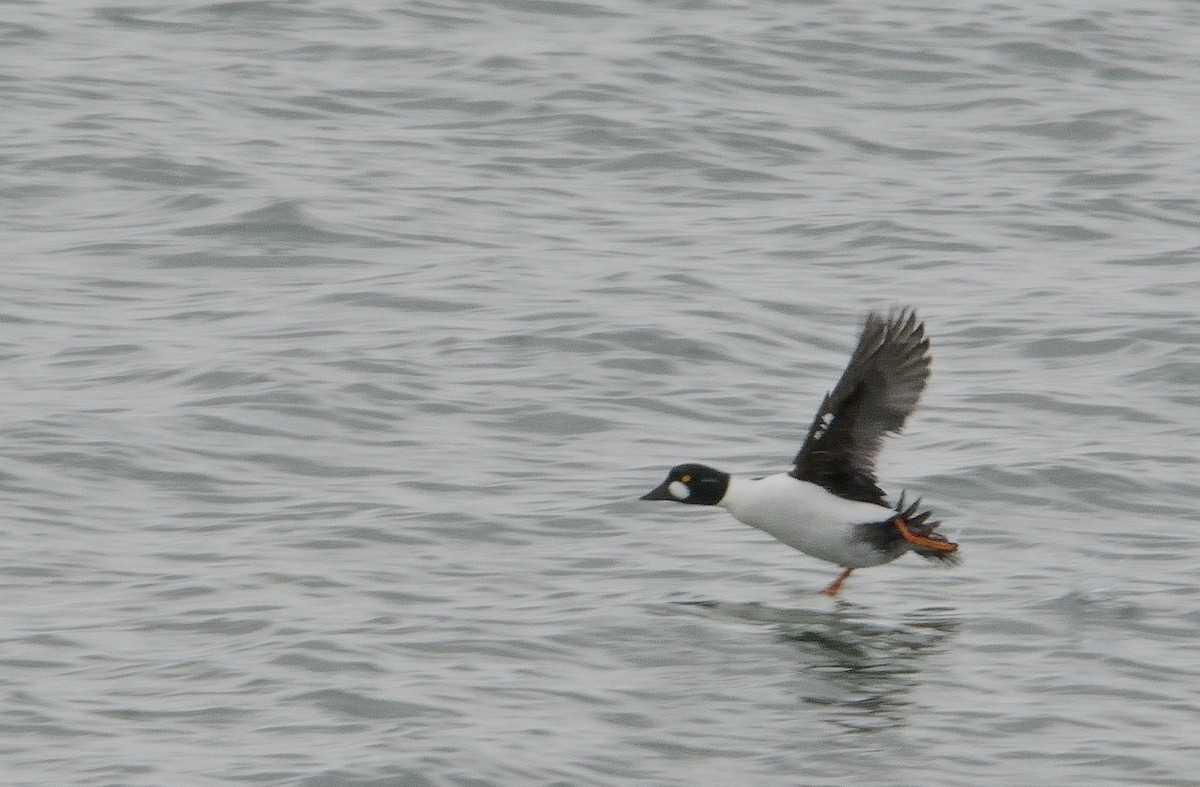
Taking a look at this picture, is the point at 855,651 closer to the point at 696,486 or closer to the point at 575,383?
the point at 696,486

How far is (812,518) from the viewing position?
29.3 feet

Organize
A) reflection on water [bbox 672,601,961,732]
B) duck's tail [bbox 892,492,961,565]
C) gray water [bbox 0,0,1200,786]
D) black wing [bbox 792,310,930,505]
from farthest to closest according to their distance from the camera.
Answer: black wing [bbox 792,310,930,505] → duck's tail [bbox 892,492,961,565] → reflection on water [bbox 672,601,961,732] → gray water [bbox 0,0,1200,786]

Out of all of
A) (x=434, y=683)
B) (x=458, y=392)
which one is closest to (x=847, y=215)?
(x=458, y=392)

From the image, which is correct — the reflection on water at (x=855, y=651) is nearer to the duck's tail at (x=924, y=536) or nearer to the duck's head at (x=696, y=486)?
the duck's tail at (x=924, y=536)

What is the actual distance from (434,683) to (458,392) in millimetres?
4116

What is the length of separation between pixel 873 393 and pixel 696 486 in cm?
87

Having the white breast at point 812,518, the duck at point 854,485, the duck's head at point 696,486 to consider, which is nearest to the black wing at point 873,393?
the duck at point 854,485

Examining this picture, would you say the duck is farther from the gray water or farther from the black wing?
the gray water

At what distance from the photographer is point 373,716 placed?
24.0ft

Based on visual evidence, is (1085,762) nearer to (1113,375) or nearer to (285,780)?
(285,780)

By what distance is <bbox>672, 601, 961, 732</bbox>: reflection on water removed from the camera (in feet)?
25.0

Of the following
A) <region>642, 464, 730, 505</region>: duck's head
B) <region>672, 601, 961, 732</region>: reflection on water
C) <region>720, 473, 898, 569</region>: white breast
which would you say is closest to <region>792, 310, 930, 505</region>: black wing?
<region>720, 473, 898, 569</region>: white breast

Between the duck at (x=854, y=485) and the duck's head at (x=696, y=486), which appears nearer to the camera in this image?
the duck at (x=854, y=485)

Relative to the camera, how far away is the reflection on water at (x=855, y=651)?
7609mm
